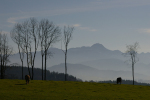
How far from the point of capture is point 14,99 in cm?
2802

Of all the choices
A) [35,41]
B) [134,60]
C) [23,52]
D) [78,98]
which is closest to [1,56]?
[23,52]


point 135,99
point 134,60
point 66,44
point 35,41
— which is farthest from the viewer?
point 134,60

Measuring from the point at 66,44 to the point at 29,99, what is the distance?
51.5 m

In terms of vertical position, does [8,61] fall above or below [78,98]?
above

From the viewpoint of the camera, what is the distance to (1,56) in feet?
274

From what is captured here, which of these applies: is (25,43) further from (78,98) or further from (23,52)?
(78,98)

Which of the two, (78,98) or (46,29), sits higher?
(46,29)

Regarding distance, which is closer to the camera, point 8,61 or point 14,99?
point 14,99

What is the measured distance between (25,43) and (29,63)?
7.64 m

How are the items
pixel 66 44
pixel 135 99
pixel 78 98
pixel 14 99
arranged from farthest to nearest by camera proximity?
pixel 66 44 → pixel 135 99 → pixel 78 98 → pixel 14 99

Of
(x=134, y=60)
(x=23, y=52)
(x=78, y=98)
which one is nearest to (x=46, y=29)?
(x=23, y=52)

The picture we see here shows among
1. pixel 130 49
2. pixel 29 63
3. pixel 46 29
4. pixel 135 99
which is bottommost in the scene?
pixel 135 99

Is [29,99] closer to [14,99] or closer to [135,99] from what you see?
[14,99]

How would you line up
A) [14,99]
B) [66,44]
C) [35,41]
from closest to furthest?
[14,99] → [35,41] → [66,44]
